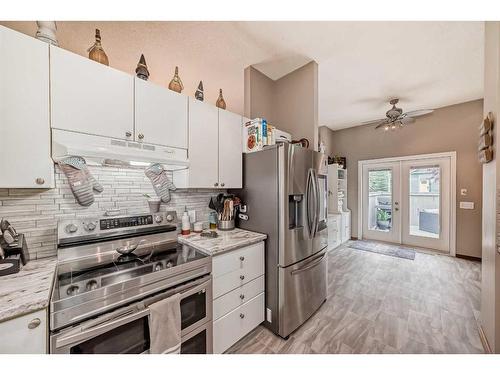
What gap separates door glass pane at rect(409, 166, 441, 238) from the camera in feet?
12.7

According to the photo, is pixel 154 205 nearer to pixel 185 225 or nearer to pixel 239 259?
pixel 185 225

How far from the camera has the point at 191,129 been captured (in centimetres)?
169

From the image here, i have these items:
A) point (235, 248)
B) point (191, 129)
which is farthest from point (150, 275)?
point (191, 129)

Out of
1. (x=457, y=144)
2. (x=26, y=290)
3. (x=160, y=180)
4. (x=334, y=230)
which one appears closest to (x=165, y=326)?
(x=26, y=290)

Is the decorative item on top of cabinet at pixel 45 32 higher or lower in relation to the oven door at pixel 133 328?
higher

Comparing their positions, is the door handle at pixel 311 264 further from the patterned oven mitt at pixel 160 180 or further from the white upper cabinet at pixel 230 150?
the patterned oven mitt at pixel 160 180

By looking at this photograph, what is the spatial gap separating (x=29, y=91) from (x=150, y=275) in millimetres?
1201

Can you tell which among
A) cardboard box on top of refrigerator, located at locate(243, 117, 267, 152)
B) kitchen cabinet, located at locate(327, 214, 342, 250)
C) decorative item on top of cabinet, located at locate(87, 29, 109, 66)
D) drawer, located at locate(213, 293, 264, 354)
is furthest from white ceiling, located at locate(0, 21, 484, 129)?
kitchen cabinet, located at locate(327, 214, 342, 250)

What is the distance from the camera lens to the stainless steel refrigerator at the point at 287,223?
5.56 feet

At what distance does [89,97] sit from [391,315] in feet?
10.7

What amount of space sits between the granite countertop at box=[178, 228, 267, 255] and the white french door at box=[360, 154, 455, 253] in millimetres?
→ 4081

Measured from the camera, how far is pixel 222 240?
1.65 meters

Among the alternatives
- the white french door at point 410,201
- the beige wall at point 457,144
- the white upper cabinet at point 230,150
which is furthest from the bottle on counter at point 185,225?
the white french door at point 410,201

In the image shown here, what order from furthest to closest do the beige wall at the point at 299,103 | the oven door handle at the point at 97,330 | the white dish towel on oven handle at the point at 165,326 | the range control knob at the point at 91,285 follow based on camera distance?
the beige wall at the point at 299,103 < the white dish towel on oven handle at the point at 165,326 < the range control knob at the point at 91,285 < the oven door handle at the point at 97,330
